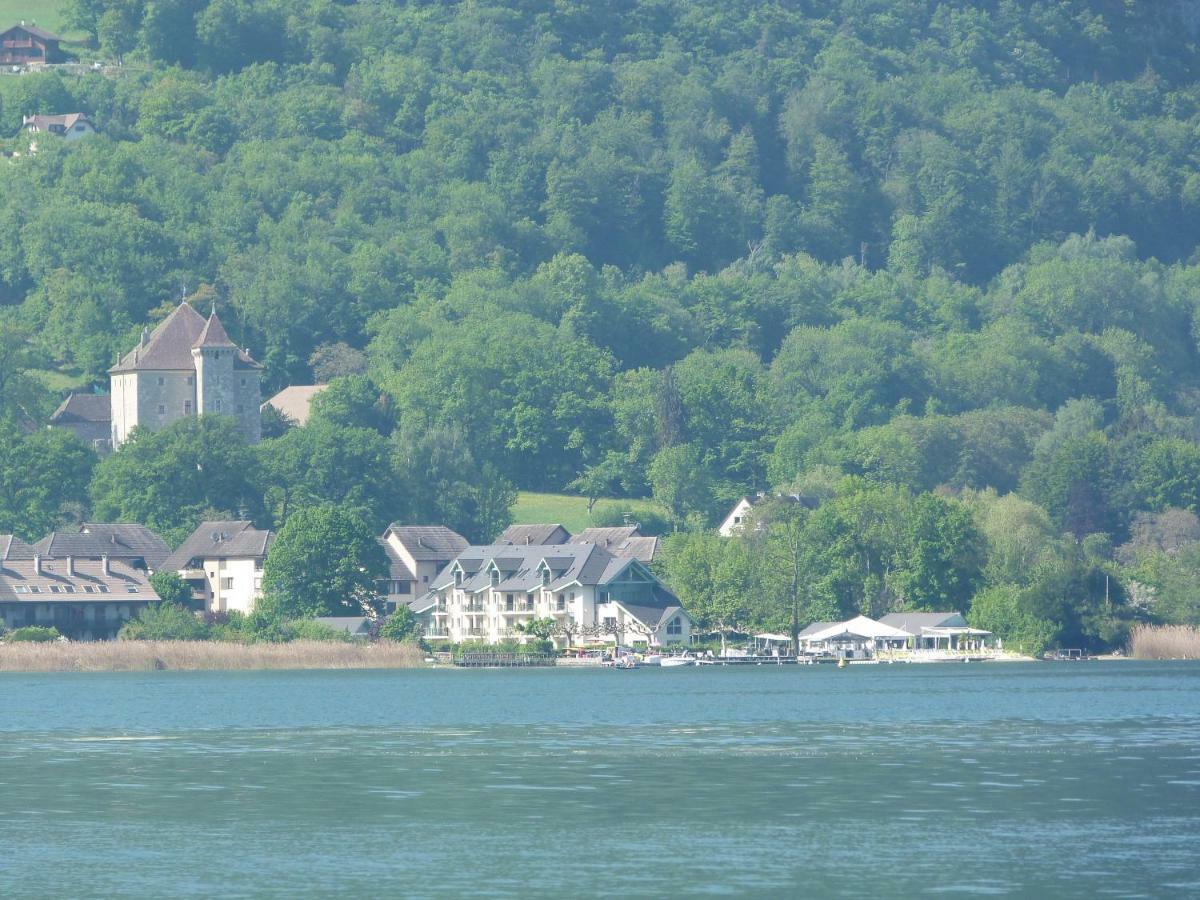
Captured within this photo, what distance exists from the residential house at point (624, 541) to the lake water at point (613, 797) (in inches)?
2167

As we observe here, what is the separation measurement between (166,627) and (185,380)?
53936mm

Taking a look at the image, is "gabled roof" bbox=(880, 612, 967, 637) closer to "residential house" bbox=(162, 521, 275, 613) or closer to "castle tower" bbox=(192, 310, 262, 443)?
"residential house" bbox=(162, 521, 275, 613)

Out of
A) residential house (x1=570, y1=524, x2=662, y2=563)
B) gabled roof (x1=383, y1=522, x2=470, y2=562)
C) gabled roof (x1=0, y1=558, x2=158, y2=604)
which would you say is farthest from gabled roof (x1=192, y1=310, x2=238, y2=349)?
gabled roof (x1=0, y1=558, x2=158, y2=604)

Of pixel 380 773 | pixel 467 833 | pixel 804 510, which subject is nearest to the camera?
pixel 467 833

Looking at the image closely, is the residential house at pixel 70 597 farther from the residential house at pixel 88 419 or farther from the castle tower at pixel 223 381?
the residential house at pixel 88 419

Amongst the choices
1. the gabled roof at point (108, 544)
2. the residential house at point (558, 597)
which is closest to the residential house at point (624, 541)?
the residential house at point (558, 597)

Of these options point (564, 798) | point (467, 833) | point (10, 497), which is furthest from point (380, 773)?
point (10, 497)

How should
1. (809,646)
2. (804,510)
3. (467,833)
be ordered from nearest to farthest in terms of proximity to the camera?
(467,833) → (809,646) → (804,510)

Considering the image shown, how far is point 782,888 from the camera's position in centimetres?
3212

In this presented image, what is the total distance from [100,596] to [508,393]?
2317 inches

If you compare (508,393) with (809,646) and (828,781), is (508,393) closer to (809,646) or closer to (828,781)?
(809,646)

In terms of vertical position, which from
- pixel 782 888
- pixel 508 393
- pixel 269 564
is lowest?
pixel 782 888

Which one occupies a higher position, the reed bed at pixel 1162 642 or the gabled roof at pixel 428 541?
the gabled roof at pixel 428 541

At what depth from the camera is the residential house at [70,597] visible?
378 ft
